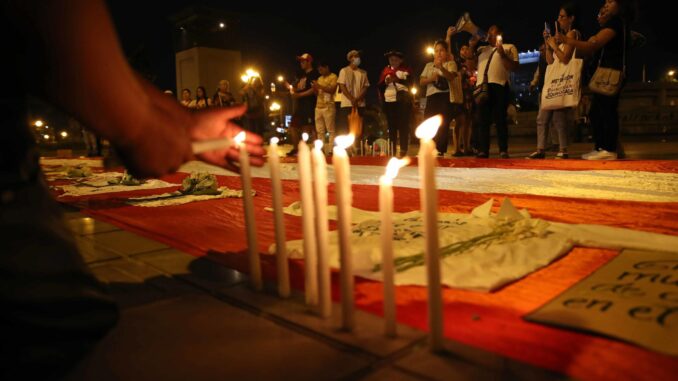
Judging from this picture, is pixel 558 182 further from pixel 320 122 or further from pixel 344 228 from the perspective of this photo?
pixel 320 122

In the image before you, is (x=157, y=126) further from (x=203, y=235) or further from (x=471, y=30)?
(x=471, y=30)

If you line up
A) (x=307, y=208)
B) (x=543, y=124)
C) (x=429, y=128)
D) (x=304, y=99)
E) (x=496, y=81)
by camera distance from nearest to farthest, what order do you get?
(x=429, y=128) < (x=307, y=208) < (x=543, y=124) < (x=496, y=81) < (x=304, y=99)

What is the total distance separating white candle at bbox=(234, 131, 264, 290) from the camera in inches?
54.1

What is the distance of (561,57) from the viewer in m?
5.19

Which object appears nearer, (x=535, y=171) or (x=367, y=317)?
(x=367, y=317)

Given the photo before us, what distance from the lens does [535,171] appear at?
4348mm

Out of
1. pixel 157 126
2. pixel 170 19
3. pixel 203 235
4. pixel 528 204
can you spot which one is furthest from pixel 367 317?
pixel 170 19

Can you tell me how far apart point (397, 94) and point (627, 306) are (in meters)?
6.22

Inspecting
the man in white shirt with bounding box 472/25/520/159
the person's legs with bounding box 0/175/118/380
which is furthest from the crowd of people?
the person's legs with bounding box 0/175/118/380

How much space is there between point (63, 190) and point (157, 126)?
418 cm

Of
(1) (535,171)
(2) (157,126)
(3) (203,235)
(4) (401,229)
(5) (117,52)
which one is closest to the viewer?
(5) (117,52)

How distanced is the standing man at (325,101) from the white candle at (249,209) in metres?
6.34

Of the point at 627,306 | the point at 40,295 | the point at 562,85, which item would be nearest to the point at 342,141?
the point at 40,295

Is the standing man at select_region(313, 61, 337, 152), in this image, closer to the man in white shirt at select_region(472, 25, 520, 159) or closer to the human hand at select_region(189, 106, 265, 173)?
the man in white shirt at select_region(472, 25, 520, 159)
